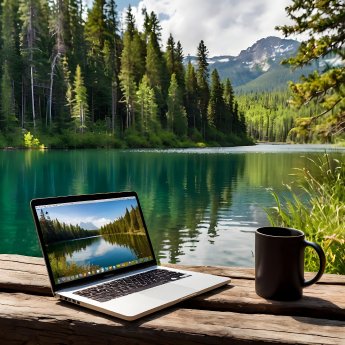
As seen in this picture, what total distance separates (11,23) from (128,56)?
15.4m

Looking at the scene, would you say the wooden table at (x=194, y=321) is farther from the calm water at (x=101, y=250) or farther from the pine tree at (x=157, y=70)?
the pine tree at (x=157, y=70)

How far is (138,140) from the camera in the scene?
6197cm

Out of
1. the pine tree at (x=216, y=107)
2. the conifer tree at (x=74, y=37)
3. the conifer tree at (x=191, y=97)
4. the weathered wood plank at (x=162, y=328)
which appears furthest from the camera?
the pine tree at (x=216, y=107)

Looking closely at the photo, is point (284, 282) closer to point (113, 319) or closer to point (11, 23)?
point (113, 319)

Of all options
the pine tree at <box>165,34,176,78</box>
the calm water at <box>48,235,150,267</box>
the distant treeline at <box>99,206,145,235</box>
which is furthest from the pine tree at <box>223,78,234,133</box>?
the calm water at <box>48,235,150,267</box>

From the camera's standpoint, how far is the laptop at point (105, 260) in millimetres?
1453

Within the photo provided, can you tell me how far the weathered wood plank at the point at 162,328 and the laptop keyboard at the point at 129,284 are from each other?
10 cm

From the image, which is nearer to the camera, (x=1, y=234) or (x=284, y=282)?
(x=284, y=282)

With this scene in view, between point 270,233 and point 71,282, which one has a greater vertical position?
point 270,233

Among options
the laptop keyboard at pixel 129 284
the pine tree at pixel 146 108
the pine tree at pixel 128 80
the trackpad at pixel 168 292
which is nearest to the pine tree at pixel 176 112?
the pine tree at pixel 146 108

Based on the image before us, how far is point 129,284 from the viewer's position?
160 cm

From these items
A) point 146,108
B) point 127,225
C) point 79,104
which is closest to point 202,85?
point 146,108

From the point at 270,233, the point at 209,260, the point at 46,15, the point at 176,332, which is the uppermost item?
the point at 46,15

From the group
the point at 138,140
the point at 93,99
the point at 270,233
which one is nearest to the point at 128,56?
the point at 93,99
